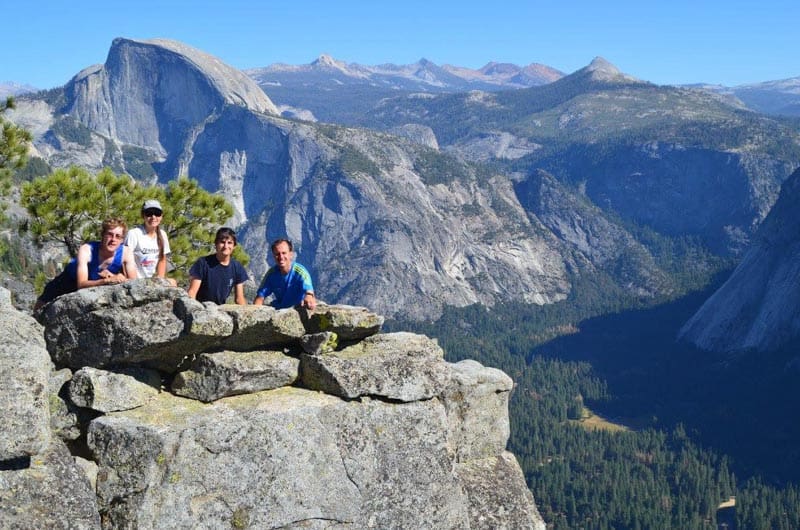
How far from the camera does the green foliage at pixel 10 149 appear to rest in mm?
23228

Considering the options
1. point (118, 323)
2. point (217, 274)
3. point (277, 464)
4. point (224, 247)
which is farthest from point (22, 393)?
point (224, 247)

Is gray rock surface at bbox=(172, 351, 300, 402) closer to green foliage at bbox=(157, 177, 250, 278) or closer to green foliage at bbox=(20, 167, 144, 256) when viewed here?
green foliage at bbox=(20, 167, 144, 256)

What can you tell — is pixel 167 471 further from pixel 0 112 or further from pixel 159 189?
pixel 0 112

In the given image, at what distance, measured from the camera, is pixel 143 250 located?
49.0 feet

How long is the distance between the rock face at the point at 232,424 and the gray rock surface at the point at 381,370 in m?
0.03

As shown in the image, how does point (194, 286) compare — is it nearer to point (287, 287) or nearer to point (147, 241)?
point (147, 241)

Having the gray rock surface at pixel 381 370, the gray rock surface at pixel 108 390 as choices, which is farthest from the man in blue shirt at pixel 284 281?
the gray rock surface at pixel 108 390

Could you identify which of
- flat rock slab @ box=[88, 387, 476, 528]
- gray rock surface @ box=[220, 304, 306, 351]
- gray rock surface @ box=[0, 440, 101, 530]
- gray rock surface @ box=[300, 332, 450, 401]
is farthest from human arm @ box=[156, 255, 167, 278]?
gray rock surface @ box=[0, 440, 101, 530]

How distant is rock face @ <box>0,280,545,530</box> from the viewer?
1208 centimetres

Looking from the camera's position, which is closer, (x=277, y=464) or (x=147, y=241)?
(x=277, y=464)

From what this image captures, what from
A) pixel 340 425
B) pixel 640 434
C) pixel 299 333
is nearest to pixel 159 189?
pixel 299 333

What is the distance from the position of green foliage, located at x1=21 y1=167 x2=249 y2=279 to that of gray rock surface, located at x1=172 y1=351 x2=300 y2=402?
33.3ft

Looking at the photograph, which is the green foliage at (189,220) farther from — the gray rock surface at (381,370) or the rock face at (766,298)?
the rock face at (766,298)

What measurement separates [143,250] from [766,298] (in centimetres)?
19718
